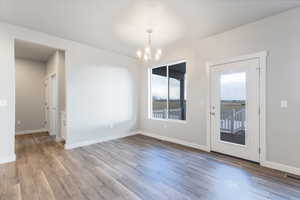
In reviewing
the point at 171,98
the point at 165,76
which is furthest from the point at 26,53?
the point at 171,98

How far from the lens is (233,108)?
11.1 feet

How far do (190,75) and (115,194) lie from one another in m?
3.24

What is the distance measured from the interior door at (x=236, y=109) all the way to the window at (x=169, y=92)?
1019 mm

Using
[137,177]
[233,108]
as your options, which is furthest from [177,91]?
[137,177]

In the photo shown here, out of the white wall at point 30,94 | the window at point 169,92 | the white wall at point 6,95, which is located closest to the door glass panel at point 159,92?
the window at point 169,92

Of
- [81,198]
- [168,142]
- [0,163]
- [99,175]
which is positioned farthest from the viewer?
[168,142]

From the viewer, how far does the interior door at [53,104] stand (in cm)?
481

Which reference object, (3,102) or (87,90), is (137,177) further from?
(3,102)

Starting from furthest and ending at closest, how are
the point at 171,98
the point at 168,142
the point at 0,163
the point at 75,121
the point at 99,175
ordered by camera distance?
the point at 171,98, the point at 168,142, the point at 75,121, the point at 0,163, the point at 99,175

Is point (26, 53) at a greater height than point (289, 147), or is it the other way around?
point (26, 53)

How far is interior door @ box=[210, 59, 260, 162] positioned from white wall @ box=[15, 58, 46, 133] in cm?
618

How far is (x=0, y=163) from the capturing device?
297 cm

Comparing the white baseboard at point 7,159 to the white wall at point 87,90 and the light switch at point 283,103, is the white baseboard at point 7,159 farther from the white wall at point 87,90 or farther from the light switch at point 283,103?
the light switch at point 283,103

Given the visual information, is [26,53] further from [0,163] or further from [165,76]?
[165,76]
